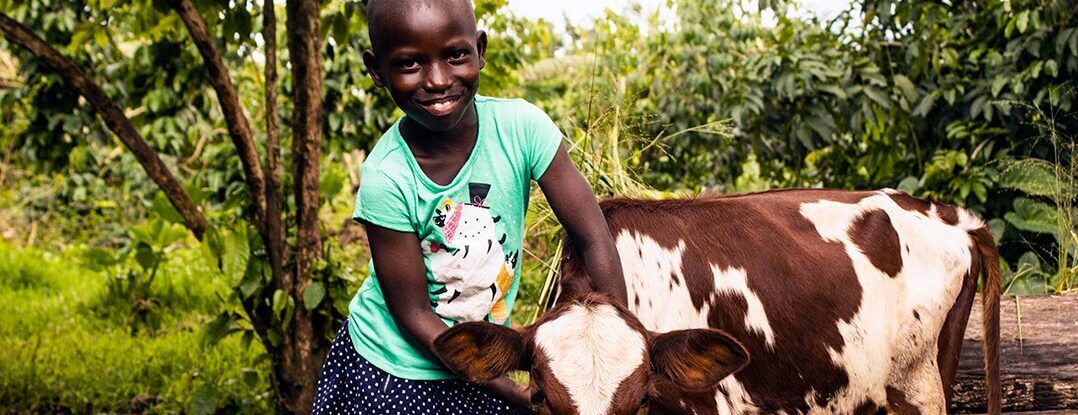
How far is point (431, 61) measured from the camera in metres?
2.52

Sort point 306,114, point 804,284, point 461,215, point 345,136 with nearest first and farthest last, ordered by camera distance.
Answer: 1. point 461,215
2. point 804,284
3. point 306,114
4. point 345,136

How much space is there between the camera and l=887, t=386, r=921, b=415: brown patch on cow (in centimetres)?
379

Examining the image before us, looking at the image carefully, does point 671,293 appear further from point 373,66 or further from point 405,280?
point 373,66

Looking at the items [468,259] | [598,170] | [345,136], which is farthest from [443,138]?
[345,136]

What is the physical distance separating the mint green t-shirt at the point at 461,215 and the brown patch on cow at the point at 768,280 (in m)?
0.68

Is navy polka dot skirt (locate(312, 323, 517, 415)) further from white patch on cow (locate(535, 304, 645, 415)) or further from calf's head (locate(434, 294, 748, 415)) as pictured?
white patch on cow (locate(535, 304, 645, 415))

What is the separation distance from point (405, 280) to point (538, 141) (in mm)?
468

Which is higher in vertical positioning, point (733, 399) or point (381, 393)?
point (381, 393)

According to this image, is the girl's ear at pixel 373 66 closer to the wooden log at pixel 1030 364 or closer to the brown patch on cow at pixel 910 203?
the brown patch on cow at pixel 910 203

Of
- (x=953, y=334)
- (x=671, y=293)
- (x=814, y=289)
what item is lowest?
(x=953, y=334)

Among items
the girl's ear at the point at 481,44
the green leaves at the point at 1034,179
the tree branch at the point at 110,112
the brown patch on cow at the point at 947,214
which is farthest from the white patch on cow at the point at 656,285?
the green leaves at the point at 1034,179

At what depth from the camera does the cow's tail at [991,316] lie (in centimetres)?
396

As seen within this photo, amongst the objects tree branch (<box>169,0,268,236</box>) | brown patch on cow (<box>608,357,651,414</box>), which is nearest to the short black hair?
brown patch on cow (<box>608,357,651,414</box>)

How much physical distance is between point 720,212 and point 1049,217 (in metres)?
2.73
